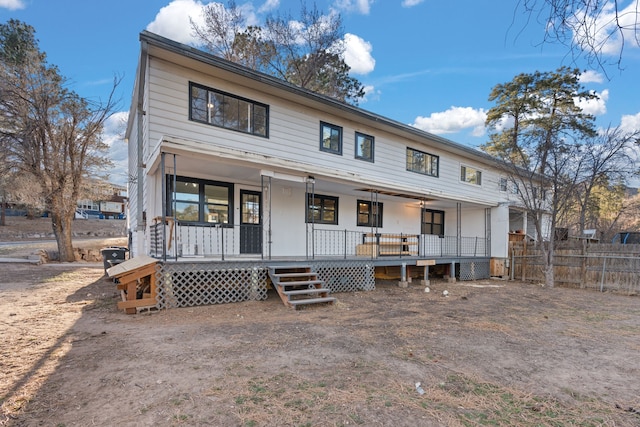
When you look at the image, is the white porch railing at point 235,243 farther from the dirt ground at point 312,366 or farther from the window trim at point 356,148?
the window trim at point 356,148

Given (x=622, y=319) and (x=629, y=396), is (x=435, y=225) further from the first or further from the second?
(x=629, y=396)

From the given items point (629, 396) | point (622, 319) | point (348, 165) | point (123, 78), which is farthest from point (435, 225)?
point (123, 78)

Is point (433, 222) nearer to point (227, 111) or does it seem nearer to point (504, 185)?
point (504, 185)

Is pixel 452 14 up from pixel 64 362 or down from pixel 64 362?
up

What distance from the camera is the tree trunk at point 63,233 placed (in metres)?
16.3

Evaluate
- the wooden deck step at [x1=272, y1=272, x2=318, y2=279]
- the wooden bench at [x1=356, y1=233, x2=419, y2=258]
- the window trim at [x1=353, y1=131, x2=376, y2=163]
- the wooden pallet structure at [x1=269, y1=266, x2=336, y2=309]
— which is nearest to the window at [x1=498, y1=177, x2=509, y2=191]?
the wooden bench at [x1=356, y1=233, x2=419, y2=258]

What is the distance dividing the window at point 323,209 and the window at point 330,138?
1715 millimetres

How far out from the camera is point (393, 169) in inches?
506

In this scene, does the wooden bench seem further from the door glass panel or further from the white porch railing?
the door glass panel

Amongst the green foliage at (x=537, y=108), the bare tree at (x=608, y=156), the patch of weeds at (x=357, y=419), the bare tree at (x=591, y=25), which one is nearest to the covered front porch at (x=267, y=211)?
the bare tree at (x=608, y=156)

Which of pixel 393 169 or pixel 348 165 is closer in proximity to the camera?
pixel 348 165

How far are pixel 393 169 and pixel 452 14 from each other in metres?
9.40

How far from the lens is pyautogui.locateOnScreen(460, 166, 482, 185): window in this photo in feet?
51.3

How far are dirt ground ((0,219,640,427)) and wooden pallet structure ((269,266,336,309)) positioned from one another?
30 centimetres
